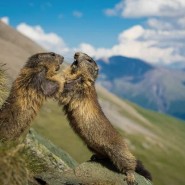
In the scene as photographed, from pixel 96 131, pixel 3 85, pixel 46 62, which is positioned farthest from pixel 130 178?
pixel 3 85

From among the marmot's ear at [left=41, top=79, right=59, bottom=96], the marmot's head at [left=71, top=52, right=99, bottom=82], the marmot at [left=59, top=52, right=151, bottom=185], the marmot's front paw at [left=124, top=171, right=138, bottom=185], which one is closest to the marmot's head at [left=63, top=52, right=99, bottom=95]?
the marmot's head at [left=71, top=52, right=99, bottom=82]

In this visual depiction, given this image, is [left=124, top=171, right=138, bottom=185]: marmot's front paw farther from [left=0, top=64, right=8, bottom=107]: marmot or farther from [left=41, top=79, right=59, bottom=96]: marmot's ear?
[left=0, top=64, right=8, bottom=107]: marmot

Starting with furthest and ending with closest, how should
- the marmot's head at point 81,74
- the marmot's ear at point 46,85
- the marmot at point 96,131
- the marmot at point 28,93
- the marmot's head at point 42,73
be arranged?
1. the marmot's head at point 81,74
2. the marmot's ear at point 46,85
3. the marmot's head at point 42,73
4. the marmot at point 96,131
5. the marmot at point 28,93

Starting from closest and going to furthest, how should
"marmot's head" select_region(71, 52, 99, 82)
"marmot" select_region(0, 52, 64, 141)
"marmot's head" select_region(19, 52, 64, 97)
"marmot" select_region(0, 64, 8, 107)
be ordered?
"marmot" select_region(0, 52, 64, 141)
"marmot" select_region(0, 64, 8, 107)
"marmot's head" select_region(19, 52, 64, 97)
"marmot's head" select_region(71, 52, 99, 82)

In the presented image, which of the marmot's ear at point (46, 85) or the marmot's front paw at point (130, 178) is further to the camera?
the marmot's ear at point (46, 85)

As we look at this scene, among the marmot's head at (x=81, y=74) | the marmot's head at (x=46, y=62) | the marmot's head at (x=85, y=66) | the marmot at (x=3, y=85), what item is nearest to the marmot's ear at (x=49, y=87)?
the marmot's head at (x=81, y=74)

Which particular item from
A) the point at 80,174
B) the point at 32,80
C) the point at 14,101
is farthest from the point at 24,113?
the point at 80,174

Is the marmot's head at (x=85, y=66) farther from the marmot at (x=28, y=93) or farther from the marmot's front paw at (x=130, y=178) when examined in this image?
the marmot's front paw at (x=130, y=178)

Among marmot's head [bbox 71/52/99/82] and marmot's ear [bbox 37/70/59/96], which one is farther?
marmot's head [bbox 71/52/99/82]
